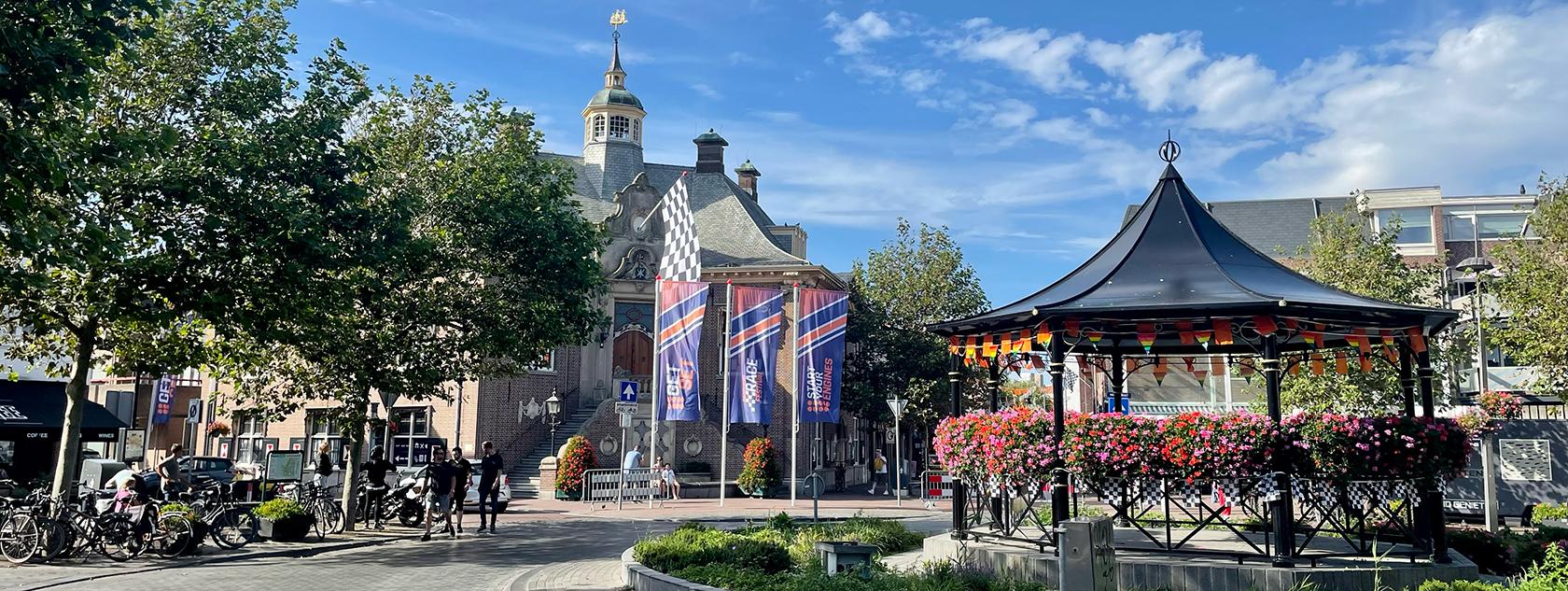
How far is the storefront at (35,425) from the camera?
24.3 m

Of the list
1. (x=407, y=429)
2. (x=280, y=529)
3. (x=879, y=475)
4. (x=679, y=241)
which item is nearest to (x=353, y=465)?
(x=280, y=529)

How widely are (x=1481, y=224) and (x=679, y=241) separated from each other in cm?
3496

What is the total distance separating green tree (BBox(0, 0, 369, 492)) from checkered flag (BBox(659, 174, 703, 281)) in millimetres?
20333

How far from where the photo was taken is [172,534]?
16.0 meters

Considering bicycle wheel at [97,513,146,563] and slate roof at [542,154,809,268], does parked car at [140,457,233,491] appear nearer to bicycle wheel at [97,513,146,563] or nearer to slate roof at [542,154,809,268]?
bicycle wheel at [97,513,146,563]

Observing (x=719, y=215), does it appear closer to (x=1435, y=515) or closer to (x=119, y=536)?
(x=119, y=536)

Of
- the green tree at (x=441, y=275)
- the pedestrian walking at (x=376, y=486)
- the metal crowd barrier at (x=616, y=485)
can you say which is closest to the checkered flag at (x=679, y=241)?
the metal crowd barrier at (x=616, y=485)

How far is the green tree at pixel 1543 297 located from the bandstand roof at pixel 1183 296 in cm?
1329

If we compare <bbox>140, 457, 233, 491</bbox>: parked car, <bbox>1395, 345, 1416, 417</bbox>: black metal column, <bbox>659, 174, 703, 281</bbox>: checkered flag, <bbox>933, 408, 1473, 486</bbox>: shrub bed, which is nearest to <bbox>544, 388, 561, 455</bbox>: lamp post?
<bbox>659, 174, 703, 281</bbox>: checkered flag

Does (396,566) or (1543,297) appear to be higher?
(1543,297)

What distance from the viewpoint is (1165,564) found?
10.9 metres

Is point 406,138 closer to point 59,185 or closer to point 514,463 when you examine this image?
point 59,185

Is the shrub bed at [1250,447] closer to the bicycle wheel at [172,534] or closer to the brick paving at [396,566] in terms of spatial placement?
the brick paving at [396,566]

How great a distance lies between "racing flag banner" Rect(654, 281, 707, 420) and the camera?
33.3 metres
